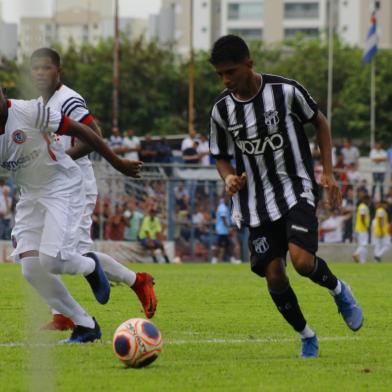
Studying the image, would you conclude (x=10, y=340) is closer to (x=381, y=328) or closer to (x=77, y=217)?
(x=77, y=217)

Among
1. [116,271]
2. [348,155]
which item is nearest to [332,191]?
[116,271]

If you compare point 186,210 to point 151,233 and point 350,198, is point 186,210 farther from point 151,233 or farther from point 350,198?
point 350,198

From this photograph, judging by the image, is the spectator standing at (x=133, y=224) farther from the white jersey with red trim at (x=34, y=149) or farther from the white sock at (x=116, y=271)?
the white jersey with red trim at (x=34, y=149)

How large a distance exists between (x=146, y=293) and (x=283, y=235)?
2.02m

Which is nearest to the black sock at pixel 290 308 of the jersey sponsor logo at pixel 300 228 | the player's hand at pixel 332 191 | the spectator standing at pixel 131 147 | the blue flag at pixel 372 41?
the jersey sponsor logo at pixel 300 228

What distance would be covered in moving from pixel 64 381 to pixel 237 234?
90.0 ft

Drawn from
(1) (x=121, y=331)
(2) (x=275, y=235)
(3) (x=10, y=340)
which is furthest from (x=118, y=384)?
(3) (x=10, y=340)

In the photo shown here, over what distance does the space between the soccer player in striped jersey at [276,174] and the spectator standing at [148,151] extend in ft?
86.0

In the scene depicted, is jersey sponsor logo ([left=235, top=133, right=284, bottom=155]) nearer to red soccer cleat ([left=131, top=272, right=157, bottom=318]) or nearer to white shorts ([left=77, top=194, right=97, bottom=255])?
red soccer cleat ([left=131, top=272, right=157, bottom=318])

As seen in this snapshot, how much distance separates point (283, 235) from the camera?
30.0 ft

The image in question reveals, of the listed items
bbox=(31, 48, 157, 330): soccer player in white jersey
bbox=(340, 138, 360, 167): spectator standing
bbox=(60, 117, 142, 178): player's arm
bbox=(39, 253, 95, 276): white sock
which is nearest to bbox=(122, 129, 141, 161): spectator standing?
bbox=(340, 138, 360, 167): spectator standing

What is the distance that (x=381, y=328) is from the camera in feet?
38.5

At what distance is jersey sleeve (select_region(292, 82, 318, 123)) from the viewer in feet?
29.9

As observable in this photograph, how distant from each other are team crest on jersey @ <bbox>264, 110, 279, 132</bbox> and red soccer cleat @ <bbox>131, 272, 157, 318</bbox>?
2355mm
